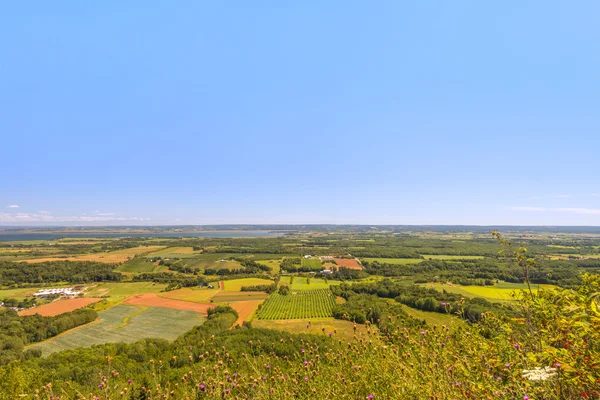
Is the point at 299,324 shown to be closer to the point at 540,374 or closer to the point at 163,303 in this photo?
the point at 163,303

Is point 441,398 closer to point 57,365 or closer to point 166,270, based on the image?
point 57,365

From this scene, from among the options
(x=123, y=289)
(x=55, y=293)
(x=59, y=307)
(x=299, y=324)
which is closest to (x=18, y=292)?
(x=55, y=293)

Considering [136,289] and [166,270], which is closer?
[136,289]

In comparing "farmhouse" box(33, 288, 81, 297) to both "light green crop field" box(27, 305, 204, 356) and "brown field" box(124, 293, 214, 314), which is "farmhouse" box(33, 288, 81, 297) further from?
"light green crop field" box(27, 305, 204, 356)

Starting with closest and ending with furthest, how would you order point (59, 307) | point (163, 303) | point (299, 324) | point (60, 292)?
point (299, 324) < point (59, 307) < point (163, 303) < point (60, 292)

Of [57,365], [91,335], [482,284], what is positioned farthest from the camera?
[482,284]

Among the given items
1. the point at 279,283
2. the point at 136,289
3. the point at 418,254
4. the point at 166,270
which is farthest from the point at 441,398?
the point at 418,254

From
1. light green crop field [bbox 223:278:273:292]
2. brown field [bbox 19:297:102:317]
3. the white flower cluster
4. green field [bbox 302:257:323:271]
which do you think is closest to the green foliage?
light green crop field [bbox 223:278:273:292]
